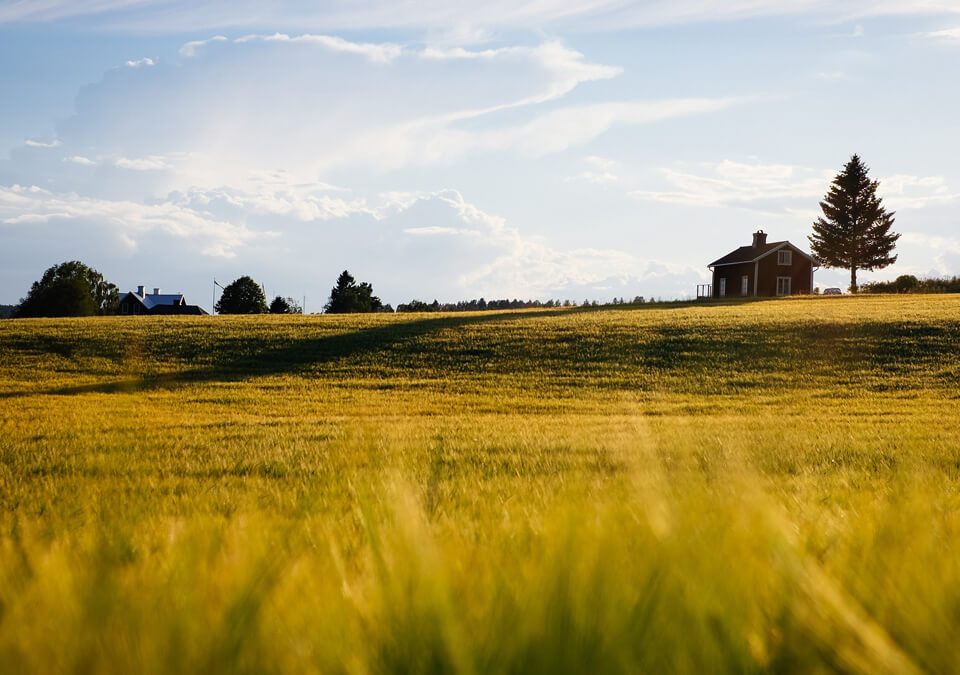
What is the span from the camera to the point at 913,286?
7462cm

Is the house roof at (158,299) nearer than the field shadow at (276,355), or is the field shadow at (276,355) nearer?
the field shadow at (276,355)

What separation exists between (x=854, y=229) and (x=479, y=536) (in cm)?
10091

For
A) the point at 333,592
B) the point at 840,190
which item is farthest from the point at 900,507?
the point at 840,190

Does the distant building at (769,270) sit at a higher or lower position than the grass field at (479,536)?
higher

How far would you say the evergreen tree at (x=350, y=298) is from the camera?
3698 inches

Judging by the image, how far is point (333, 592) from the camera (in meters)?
1.12

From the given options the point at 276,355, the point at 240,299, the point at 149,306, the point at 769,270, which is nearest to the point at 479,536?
the point at 276,355

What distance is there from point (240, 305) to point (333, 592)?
95.9 m

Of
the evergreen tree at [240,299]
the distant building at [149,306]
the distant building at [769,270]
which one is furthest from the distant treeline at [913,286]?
the distant building at [149,306]

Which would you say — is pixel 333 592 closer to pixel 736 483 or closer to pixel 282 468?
pixel 736 483

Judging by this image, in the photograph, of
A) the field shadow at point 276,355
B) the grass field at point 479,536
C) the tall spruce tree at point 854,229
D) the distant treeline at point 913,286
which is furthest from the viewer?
the tall spruce tree at point 854,229

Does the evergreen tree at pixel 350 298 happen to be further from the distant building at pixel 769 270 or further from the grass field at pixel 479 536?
the grass field at pixel 479 536

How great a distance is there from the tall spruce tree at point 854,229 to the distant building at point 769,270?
15579mm

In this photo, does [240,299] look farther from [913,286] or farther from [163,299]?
[913,286]
